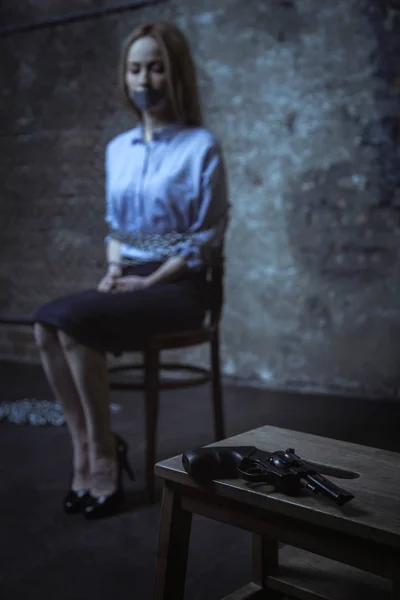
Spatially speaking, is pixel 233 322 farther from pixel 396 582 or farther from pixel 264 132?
pixel 396 582

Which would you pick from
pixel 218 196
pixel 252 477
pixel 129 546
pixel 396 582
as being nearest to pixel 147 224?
pixel 218 196

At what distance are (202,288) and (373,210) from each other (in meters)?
1.58

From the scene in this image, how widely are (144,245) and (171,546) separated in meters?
1.32

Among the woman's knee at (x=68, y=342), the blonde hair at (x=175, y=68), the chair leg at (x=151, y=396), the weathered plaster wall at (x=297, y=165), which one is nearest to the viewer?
the woman's knee at (x=68, y=342)

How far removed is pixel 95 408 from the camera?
2.05 metres

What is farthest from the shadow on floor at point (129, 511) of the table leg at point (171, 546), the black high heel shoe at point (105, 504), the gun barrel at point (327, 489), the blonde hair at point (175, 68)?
the blonde hair at point (175, 68)

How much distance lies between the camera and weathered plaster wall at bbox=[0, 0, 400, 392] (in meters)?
3.61

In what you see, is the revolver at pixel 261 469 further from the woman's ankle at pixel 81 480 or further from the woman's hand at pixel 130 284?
the woman's hand at pixel 130 284

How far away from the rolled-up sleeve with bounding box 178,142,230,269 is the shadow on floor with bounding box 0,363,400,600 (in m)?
0.80

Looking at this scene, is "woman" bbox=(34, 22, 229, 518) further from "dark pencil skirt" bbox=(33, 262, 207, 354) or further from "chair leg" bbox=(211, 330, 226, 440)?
"chair leg" bbox=(211, 330, 226, 440)

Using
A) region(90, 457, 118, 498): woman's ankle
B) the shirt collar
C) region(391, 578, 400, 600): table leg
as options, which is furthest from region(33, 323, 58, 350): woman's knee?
region(391, 578, 400, 600): table leg

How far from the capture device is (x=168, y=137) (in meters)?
2.40

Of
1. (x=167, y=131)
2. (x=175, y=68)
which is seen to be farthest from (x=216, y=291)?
(x=175, y=68)

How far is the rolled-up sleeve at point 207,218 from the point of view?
231cm
